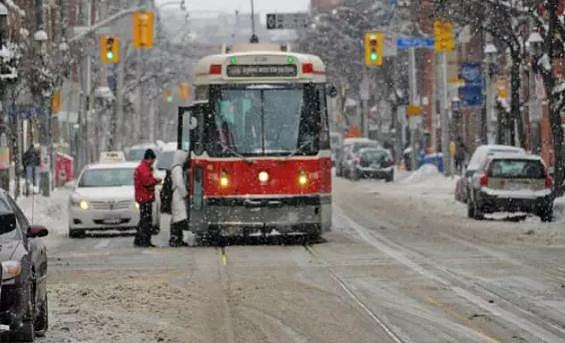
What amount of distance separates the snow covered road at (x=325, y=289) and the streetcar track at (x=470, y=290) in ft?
0.06

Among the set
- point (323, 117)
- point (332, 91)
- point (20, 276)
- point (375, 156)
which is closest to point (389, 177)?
point (375, 156)

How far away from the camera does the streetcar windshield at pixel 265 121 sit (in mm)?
27062

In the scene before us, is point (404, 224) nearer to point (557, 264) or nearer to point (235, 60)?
point (235, 60)

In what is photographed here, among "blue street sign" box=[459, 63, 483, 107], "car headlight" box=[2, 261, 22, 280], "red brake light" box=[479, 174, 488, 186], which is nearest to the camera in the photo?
"car headlight" box=[2, 261, 22, 280]

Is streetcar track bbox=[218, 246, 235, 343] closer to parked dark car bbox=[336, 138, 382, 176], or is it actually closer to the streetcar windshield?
the streetcar windshield

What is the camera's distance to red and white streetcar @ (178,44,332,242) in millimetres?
27016

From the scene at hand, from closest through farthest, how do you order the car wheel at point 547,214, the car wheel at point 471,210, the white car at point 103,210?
the white car at point 103,210, the car wheel at point 547,214, the car wheel at point 471,210

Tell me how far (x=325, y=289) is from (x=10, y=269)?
6.59 m

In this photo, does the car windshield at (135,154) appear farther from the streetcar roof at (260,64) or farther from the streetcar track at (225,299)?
the streetcar track at (225,299)

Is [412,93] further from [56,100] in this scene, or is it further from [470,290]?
[470,290]

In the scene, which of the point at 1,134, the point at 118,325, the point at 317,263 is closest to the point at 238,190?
the point at 317,263

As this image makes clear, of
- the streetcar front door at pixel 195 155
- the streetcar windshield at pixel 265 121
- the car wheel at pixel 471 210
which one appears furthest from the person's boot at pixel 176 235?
the car wheel at pixel 471 210

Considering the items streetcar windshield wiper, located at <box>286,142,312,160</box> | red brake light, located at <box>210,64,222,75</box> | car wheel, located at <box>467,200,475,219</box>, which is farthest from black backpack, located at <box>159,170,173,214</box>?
car wheel, located at <box>467,200,475,219</box>

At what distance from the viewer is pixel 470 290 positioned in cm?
1786
